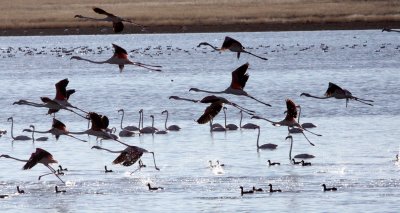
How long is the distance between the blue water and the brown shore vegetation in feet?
58.3

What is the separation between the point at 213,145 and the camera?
24844 mm

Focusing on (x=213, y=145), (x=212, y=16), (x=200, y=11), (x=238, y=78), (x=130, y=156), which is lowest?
(x=200, y=11)

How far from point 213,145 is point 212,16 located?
5207cm

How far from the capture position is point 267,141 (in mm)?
25156

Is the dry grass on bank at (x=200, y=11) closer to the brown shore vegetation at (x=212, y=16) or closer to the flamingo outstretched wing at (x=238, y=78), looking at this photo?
the brown shore vegetation at (x=212, y=16)

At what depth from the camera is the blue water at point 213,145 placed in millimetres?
18141

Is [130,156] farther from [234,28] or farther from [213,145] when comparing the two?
[234,28]

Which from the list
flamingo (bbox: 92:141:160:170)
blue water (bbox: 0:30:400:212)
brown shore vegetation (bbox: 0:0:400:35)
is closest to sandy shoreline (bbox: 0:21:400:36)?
brown shore vegetation (bbox: 0:0:400:35)

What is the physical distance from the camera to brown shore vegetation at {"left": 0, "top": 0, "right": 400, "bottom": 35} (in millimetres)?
72000

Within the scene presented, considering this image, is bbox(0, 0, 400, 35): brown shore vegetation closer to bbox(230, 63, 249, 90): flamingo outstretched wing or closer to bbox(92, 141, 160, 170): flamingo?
bbox(92, 141, 160, 170): flamingo

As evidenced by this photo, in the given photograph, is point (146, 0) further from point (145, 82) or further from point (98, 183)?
point (98, 183)

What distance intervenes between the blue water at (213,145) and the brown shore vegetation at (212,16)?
17.8m

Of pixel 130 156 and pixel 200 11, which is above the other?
pixel 130 156

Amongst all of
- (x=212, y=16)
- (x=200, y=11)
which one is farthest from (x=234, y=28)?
(x=200, y=11)
